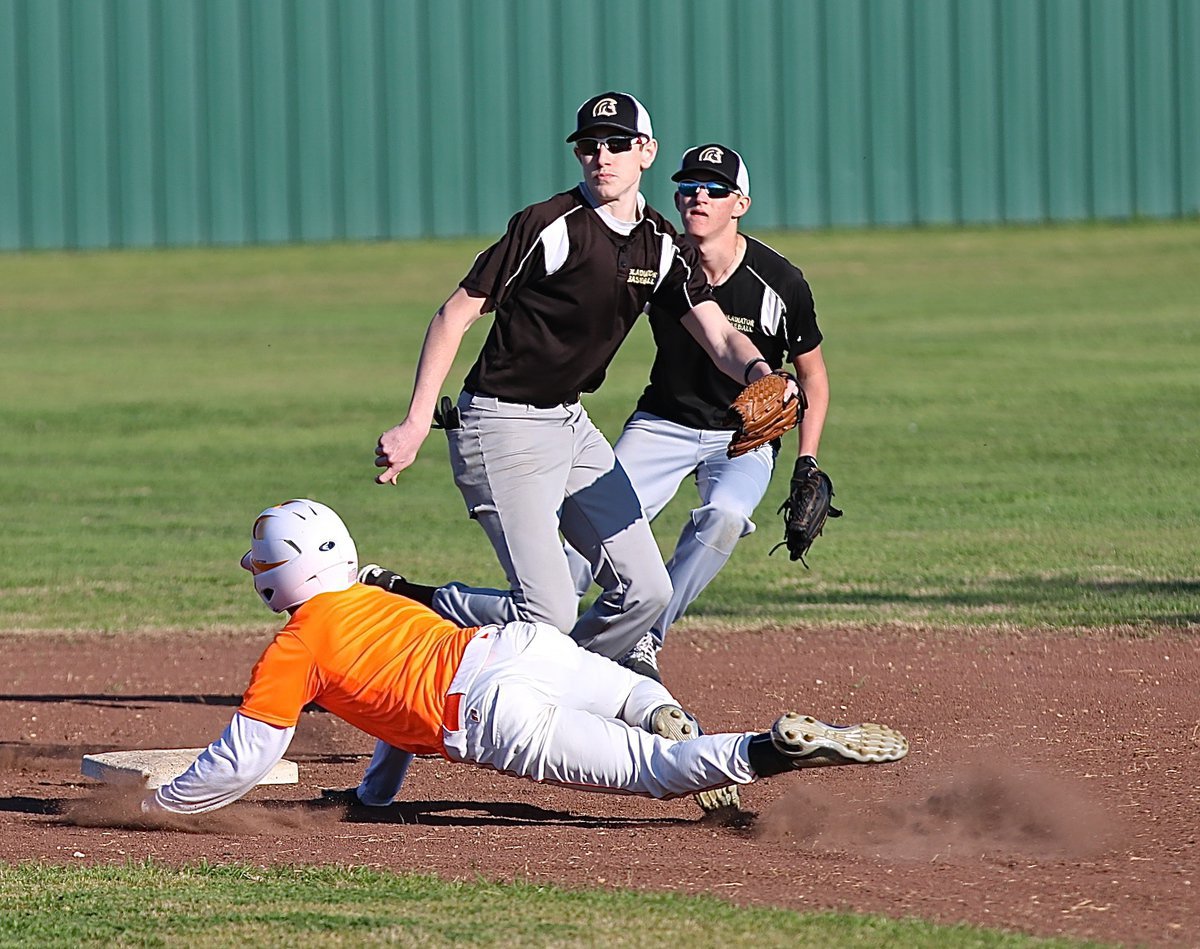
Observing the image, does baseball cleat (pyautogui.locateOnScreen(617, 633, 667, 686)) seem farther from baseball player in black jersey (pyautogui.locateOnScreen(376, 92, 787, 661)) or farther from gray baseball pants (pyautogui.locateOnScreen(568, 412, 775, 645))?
baseball player in black jersey (pyautogui.locateOnScreen(376, 92, 787, 661))

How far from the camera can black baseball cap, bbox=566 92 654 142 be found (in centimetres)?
563

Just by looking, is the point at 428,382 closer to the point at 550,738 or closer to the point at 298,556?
the point at 298,556

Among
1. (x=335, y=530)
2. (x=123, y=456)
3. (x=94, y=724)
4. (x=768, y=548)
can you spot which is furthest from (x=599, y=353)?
(x=123, y=456)

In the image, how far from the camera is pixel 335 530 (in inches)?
205

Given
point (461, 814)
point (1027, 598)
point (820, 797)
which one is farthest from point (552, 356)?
point (1027, 598)

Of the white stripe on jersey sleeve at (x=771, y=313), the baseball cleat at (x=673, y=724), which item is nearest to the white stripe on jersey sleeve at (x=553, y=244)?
the baseball cleat at (x=673, y=724)

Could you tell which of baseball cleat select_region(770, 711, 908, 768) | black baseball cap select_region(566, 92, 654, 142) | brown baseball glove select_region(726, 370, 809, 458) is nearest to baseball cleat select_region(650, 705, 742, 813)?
baseball cleat select_region(770, 711, 908, 768)

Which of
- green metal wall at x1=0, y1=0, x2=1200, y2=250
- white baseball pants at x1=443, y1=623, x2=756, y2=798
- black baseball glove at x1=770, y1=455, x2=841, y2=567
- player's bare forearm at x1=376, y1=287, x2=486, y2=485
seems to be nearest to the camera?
white baseball pants at x1=443, y1=623, x2=756, y2=798

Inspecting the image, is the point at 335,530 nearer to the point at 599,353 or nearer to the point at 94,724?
the point at 599,353

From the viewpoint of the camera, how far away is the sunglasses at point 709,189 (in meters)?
7.01

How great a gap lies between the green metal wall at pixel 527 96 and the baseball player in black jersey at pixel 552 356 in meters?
19.1

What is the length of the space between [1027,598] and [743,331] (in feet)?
9.22

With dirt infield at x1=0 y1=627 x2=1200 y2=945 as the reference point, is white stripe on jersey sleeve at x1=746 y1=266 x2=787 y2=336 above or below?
above

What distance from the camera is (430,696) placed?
199 inches
